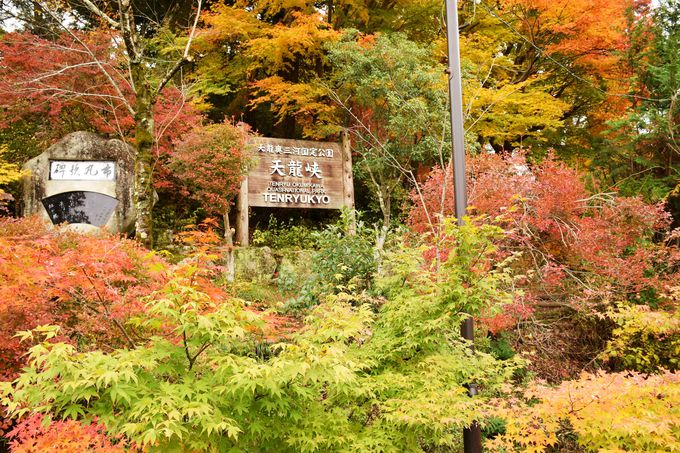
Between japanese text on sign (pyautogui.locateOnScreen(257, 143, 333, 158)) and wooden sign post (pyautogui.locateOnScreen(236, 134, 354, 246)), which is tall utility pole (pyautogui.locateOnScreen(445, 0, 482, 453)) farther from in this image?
japanese text on sign (pyautogui.locateOnScreen(257, 143, 333, 158))

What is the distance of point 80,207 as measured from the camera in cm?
902

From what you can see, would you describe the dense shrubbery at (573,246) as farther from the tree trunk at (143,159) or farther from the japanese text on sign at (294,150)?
the tree trunk at (143,159)

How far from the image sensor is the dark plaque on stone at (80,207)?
8.92m

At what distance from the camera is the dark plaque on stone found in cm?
892

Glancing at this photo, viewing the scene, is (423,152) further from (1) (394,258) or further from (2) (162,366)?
(2) (162,366)

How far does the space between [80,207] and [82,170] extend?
72 cm

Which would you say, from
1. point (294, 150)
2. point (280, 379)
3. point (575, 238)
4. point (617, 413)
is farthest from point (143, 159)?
point (617, 413)

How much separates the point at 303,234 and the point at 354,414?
8.37 meters

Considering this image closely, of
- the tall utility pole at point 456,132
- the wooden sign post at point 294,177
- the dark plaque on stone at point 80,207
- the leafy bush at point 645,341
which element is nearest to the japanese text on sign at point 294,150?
the wooden sign post at point 294,177

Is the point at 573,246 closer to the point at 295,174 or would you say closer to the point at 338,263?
the point at 338,263

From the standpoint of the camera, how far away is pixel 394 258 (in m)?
4.67

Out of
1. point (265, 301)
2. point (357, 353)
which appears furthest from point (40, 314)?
point (265, 301)

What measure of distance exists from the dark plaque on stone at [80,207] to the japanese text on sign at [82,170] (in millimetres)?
299

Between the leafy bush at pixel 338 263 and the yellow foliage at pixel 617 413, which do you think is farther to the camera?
the leafy bush at pixel 338 263
